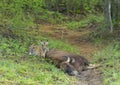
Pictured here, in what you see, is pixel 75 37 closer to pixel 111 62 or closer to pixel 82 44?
pixel 82 44

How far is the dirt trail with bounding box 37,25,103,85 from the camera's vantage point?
7.86 meters

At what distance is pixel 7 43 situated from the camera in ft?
32.0

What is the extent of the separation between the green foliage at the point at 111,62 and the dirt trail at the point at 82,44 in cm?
22

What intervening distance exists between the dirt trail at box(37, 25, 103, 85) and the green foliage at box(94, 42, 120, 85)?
0.22 m

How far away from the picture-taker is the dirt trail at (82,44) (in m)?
7.86

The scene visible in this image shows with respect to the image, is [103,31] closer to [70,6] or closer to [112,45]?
[112,45]

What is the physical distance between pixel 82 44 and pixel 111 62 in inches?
138

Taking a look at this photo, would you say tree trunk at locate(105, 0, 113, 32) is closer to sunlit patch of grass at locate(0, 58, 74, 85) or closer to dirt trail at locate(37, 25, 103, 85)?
dirt trail at locate(37, 25, 103, 85)

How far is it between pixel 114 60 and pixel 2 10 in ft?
14.2

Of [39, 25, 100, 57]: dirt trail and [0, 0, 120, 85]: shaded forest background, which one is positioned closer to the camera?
[0, 0, 120, 85]: shaded forest background

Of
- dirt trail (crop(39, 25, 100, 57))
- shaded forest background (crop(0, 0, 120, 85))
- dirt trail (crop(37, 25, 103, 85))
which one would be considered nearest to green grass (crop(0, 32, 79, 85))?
shaded forest background (crop(0, 0, 120, 85))

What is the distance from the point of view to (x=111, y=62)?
8648 millimetres

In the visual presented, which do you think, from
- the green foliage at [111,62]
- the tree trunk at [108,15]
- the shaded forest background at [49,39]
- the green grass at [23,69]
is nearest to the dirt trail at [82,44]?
the shaded forest background at [49,39]

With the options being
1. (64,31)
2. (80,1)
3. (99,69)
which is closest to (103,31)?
(64,31)
